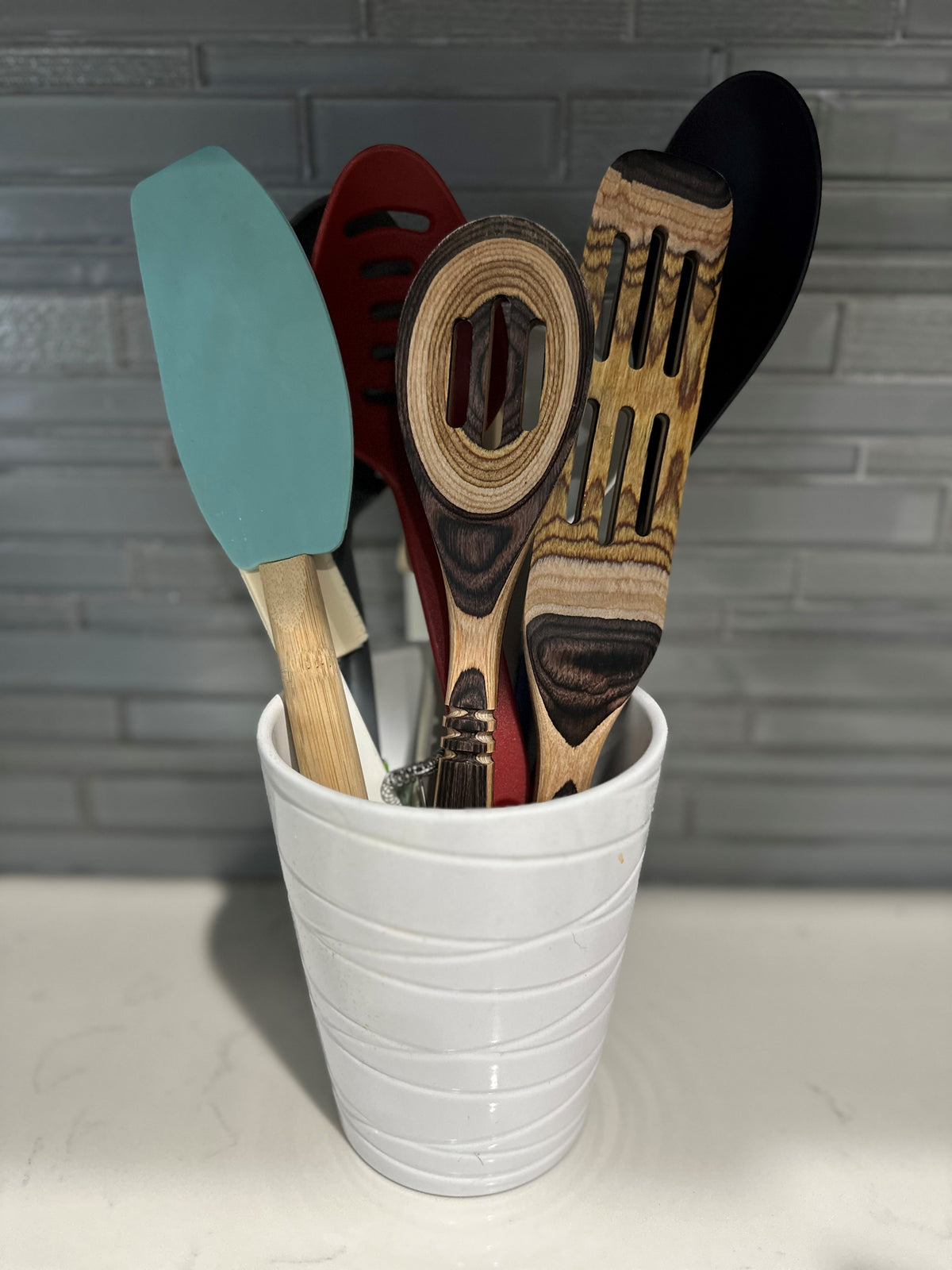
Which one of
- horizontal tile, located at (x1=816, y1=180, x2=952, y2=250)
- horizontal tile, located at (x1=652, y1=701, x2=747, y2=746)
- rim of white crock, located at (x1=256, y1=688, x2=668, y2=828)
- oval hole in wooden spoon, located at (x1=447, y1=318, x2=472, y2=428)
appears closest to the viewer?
rim of white crock, located at (x1=256, y1=688, x2=668, y2=828)

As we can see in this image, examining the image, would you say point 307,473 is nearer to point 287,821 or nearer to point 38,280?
point 287,821

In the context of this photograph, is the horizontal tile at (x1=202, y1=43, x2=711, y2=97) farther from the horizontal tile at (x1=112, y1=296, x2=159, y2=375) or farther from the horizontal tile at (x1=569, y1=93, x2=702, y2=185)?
the horizontal tile at (x1=112, y1=296, x2=159, y2=375)

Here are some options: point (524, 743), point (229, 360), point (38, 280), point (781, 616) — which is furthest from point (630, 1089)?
point (38, 280)

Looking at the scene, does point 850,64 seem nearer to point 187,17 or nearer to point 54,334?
A: point 187,17

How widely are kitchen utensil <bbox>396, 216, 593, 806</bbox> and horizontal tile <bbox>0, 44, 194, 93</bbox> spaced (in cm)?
30

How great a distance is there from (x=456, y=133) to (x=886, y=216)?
0.27m

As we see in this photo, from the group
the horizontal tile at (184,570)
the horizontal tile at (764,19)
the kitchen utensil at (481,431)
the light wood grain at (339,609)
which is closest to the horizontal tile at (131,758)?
the horizontal tile at (184,570)

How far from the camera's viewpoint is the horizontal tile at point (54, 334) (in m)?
0.62

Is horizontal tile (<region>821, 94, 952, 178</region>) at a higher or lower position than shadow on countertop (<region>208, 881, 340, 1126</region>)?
higher

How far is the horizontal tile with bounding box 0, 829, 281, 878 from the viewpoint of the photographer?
29.0 inches

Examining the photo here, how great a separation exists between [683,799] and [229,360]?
463 millimetres

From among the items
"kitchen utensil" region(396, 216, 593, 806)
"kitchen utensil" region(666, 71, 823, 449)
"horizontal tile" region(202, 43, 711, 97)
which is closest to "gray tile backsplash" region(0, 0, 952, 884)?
"horizontal tile" region(202, 43, 711, 97)

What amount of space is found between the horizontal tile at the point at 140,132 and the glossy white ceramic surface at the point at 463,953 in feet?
1.16

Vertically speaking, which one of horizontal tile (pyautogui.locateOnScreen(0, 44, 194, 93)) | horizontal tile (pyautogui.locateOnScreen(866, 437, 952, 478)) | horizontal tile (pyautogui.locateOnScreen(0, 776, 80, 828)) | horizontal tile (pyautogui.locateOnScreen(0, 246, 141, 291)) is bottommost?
horizontal tile (pyautogui.locateOnScreen(0, 776, 80, 828))
